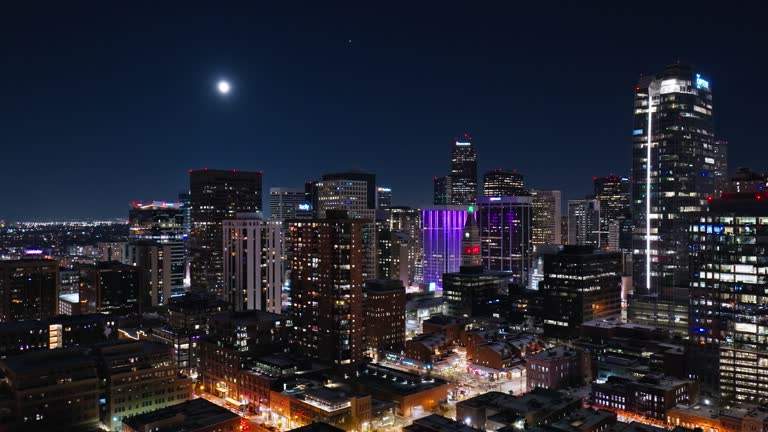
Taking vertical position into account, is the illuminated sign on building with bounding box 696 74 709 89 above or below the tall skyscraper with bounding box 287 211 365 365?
above

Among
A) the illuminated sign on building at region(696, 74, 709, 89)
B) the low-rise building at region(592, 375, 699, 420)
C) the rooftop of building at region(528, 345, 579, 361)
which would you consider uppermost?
the illuminated sign on building at region(696, 74, 709, 89)

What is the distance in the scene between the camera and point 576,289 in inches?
5300

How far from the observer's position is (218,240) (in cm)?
19475

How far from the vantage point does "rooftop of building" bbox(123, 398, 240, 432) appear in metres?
68.6

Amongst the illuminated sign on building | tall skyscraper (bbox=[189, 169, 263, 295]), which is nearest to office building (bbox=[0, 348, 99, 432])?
tall skyscraper (bbox=[189, 169, 263, 295])

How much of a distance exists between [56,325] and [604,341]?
10615cm

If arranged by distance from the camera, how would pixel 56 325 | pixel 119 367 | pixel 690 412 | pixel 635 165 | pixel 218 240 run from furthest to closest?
pixel 218 240
pixel 635 165
pixel 56 325
pixel 119 367
pixel 690 412

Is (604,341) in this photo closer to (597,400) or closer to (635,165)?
(597,400)

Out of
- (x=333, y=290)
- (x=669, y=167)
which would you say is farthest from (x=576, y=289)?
(x=333, y=290)

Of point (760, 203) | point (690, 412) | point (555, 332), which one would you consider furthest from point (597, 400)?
point (555, 332)

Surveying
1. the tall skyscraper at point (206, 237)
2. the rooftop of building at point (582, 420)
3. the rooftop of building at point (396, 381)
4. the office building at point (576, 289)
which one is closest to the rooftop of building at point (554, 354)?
the rooftop of building at point (396, 381)

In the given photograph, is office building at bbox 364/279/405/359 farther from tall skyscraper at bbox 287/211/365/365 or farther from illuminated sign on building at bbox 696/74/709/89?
illuminated sign on building at bbox 696/74/709/89

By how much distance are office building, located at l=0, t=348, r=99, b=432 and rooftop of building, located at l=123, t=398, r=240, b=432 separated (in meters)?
12.7

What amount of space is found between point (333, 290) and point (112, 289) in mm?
76749
